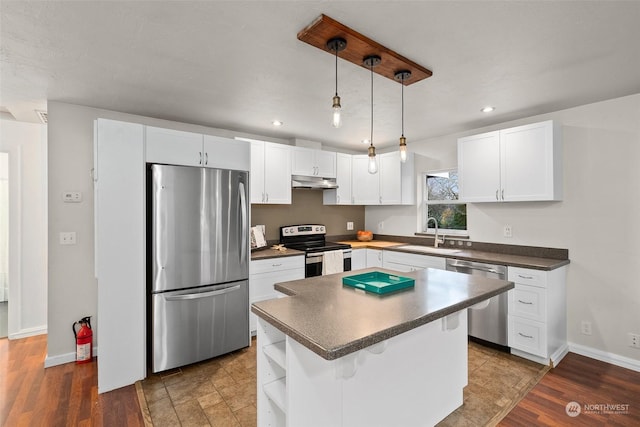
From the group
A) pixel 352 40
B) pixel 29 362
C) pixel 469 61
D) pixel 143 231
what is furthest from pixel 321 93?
pixel 29 362

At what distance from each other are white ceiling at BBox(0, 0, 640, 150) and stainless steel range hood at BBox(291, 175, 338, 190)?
950 millimetres

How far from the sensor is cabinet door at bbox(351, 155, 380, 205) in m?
4.61

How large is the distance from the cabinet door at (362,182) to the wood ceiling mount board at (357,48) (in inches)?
92.6

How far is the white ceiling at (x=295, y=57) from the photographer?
158 cm

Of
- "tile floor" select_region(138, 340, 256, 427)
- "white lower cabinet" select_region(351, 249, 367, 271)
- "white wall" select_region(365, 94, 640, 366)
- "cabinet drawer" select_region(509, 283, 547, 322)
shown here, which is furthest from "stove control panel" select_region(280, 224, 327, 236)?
"white wall" select_region(365, 94, 640, 366)

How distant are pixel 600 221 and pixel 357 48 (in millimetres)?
2835

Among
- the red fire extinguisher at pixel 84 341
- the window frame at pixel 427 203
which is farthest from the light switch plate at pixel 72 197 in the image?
the window frame at pixel 427 203

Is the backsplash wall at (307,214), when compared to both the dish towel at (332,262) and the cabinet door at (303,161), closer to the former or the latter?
the cabinet door at (303,161)

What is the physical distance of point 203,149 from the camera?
9.39ft

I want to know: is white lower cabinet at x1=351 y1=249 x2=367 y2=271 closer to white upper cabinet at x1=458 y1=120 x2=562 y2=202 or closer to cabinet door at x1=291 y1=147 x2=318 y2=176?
cabinet door at x1=291 y1=147 x2=318 y2=176

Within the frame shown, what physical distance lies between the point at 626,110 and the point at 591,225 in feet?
3.47

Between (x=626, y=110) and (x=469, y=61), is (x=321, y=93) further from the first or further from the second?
(x=626, y=110)

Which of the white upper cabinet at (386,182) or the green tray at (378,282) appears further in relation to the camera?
the white upper cabinet at (386,182)

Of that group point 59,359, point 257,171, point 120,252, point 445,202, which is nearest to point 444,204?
point 445,202
